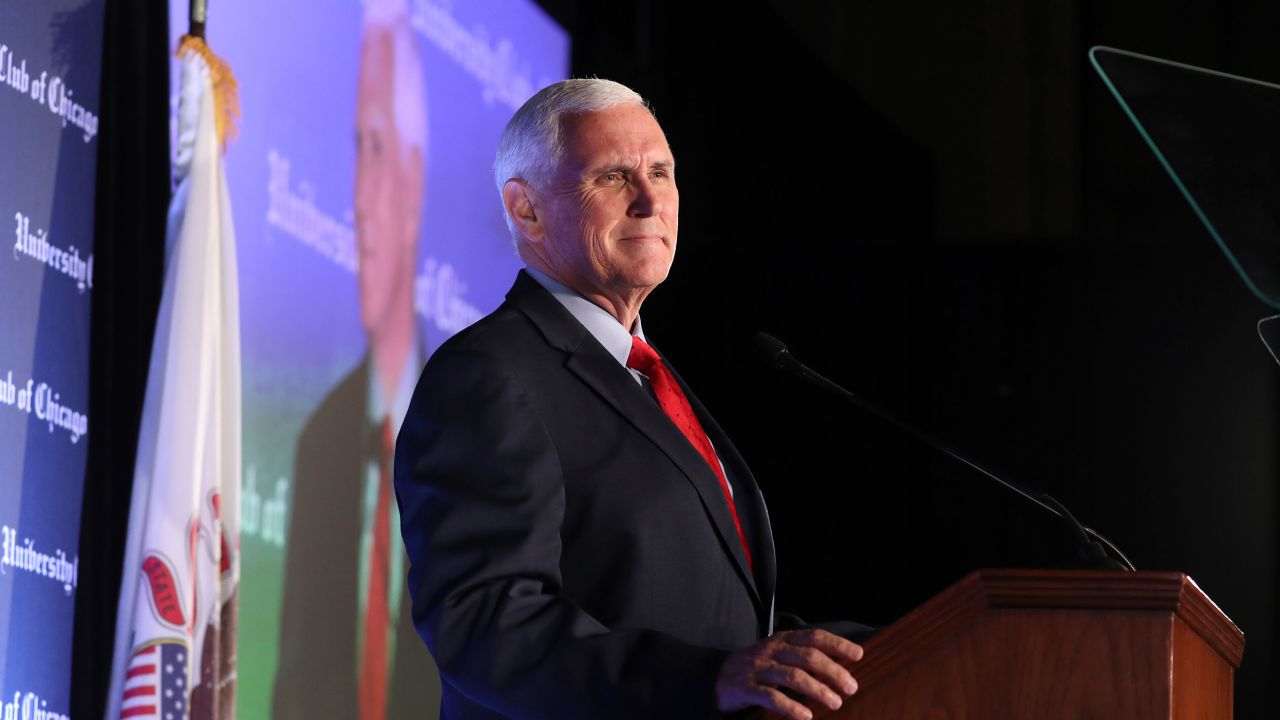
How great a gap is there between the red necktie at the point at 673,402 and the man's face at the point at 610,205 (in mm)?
98

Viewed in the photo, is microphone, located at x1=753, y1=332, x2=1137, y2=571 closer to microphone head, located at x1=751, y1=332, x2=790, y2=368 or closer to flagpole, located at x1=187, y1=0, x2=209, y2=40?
microphone head, located at x1=751, y1=332, x2=790, y2=368

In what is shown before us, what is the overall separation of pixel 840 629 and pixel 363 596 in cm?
242

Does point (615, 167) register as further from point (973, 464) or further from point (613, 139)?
point (973, 464)

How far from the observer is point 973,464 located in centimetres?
190

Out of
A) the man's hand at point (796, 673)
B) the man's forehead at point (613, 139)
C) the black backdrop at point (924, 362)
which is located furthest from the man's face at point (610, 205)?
the black backdrop at point (924, 362)

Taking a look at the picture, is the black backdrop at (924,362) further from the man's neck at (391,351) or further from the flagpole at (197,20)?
the flagpole at (197,20)

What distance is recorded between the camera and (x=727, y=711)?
4.99 ft

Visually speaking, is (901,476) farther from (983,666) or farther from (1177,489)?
(983,666)

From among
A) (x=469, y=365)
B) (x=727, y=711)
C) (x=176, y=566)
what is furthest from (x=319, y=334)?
(x=727, y=711)

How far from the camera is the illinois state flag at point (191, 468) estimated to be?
2969 mm

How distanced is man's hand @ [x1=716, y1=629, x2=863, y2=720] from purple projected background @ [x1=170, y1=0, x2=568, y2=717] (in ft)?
7.73

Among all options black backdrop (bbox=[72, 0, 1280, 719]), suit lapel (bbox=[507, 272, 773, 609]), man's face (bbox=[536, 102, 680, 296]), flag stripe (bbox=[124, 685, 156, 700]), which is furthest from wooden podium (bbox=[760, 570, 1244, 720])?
black backdrop (bbox=[72, 0, 1280, 719])

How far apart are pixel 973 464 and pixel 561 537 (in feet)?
1.65

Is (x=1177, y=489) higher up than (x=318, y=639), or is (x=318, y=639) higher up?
(x=1177, y=489)
